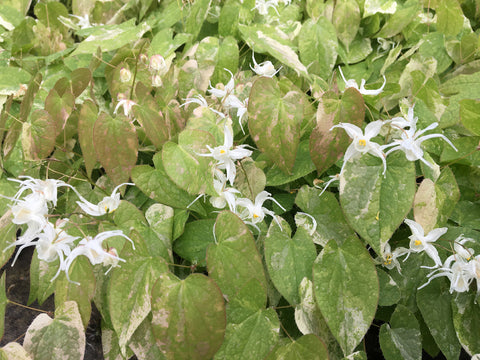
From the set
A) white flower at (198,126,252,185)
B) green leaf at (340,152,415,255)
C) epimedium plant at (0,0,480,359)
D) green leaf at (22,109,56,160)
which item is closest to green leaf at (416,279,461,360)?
epimedium plant at (0,0,480,359)

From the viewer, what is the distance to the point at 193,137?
742 mm

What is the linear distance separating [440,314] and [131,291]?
0.56m

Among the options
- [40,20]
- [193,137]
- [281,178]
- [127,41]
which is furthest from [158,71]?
[40,20]

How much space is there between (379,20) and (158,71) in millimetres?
717

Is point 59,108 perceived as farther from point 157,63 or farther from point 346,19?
point 346,19

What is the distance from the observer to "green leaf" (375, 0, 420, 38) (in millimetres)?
1168

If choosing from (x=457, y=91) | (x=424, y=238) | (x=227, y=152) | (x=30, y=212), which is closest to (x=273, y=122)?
(x=227, y=152)

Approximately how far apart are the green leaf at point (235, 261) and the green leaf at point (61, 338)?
247mm

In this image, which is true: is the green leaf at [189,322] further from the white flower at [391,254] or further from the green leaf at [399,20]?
the green leaf at [399,20]

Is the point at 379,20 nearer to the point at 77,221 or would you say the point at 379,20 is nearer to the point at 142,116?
the point at 142,116

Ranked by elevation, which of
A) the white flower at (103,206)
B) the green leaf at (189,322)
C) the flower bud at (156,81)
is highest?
the flower bud at (156,81)

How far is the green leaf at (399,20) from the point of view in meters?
1.17

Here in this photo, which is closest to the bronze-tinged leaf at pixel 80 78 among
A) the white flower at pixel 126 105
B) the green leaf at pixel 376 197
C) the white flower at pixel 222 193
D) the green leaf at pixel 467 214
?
the white flower at pixel 126 105

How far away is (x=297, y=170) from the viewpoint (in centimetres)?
80
